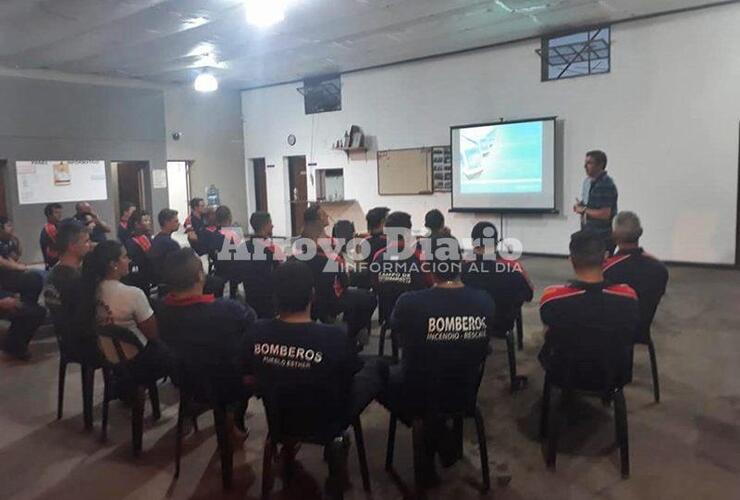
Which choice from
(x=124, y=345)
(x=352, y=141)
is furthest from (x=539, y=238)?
(x=124, y=345)

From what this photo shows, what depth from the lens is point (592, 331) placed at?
2631 mm

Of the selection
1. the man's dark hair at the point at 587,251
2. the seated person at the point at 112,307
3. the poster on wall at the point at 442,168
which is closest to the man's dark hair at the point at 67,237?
the seated person at the point at 112,307

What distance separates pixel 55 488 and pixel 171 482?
22.4 inches

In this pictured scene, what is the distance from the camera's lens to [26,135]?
959cm

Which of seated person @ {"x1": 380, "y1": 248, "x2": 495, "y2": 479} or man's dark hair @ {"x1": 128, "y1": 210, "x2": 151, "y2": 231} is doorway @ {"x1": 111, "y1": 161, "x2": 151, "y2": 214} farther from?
seated person @ {"x1": 380, "y1": 248, "x2": 495, "y2": 479}

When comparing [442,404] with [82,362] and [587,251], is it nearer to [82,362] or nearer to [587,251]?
[587,251]

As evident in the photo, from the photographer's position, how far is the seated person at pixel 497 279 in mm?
3791

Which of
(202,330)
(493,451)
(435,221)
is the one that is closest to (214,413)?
(202,330)

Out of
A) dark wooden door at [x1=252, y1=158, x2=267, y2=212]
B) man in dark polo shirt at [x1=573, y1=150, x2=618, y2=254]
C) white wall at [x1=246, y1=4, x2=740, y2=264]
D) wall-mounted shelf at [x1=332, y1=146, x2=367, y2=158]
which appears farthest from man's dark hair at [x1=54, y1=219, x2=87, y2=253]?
A: dark wooden door at [x1=252, y1=158, x2=267, y2=212]

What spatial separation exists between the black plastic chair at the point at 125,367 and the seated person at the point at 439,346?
142cm

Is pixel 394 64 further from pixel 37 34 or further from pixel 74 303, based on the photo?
pixel 74 303

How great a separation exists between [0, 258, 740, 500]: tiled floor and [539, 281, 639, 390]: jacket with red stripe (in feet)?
1.55

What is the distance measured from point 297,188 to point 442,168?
3988mm

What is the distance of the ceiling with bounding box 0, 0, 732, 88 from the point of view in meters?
6.73
